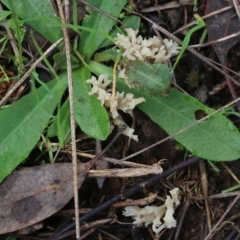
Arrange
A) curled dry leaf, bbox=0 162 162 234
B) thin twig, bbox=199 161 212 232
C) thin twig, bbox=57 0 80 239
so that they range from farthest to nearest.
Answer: thin twig, bbox=199 161 212 232 → curled dry leaf, bbox=0 162 162 234 → thin twig, bbox=57 0 80 239

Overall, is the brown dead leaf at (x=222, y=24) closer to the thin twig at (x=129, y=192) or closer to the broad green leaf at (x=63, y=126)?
the thin twig at (x=129, y=192)

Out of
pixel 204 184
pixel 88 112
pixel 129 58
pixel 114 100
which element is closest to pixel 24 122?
pixel 88 112

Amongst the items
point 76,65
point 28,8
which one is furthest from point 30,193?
point 28,8

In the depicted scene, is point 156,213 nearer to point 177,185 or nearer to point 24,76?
point 177,185

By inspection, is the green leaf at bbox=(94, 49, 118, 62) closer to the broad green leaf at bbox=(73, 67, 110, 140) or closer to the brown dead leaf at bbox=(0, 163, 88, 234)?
the broad green leaf at bbox=(73, 67, 110, 140)

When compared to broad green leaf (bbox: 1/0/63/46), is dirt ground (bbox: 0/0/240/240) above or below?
below

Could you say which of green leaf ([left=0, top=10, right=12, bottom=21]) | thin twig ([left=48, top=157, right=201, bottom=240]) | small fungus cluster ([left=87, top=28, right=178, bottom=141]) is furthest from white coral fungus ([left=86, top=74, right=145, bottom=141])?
green leaf ([left=0, top=10, right=12, bottom=21])
